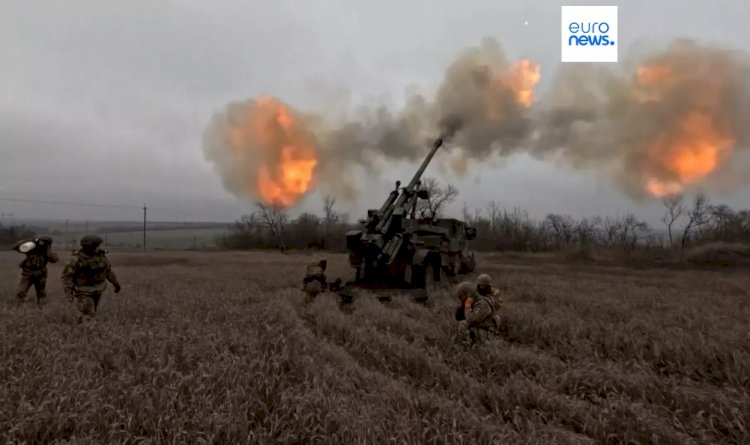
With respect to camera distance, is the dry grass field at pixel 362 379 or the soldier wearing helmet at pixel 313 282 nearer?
the dry grass field at pixel 362 379

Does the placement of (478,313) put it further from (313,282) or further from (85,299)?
(85,299)

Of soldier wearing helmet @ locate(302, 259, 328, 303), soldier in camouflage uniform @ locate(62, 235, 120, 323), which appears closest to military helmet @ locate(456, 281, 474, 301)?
soldier wearing helmet @ locate(302, 259, 328, 303)

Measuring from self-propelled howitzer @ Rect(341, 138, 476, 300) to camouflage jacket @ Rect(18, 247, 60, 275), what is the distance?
7.68m

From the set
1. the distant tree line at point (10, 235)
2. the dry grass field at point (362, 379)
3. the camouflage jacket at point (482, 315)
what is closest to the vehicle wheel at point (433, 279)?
the dry grass field at point (362, 379)

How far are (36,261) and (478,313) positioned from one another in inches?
416

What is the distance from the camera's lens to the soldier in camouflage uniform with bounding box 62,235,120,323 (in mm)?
8031

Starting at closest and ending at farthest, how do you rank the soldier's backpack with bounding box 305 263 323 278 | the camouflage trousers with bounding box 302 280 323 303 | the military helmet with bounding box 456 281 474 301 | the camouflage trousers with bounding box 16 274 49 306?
the military helmet with bounding box 456 281 474 301 → the camouflage trousers with bounding box 16 274 49 306 → the camouflage trousers with bounding box 302 280 323 303 → the soldier's backpack with bounding box 305 263 323 278

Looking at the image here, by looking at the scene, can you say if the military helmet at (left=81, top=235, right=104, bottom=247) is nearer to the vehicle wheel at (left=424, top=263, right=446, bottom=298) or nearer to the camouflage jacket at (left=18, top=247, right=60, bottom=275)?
the camouflage jacket at (left=18, top=247, right=60, bottom=275)

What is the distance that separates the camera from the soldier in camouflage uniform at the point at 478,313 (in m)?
6.88

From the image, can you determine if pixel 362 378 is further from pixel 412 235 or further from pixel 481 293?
pixel 412 235

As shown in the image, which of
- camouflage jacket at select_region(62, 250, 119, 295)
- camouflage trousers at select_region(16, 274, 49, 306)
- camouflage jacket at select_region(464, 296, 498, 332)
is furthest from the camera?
camouflage trousers at select_region(16, 274, 49, 306)

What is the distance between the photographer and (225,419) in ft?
12.5

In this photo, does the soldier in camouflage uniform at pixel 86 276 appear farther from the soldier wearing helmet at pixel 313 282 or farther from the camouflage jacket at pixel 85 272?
the soldier wearing helmet at pixel 313 282

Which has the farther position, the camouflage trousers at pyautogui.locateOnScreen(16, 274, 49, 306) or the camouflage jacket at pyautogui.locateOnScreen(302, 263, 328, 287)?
the camouflage jacket at pyautogui.locateOnScreen(302, 263, 328, 287)
